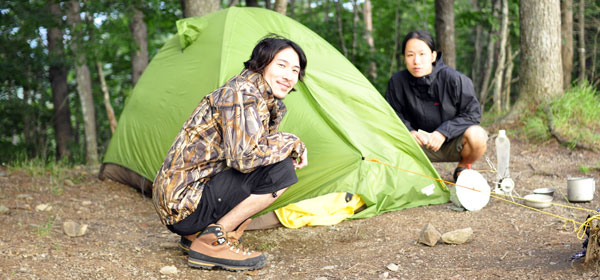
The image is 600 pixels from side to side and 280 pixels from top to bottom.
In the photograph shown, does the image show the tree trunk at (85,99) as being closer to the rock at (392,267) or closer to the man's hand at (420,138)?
the man's hand at (420,138)

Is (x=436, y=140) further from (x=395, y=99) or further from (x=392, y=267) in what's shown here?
(x=392, y=267)

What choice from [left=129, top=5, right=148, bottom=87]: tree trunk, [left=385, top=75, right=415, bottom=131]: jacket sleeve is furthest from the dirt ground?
[left=129, top=5, right=148, bottom=87]: tree trunk

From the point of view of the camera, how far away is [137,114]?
15.1ft

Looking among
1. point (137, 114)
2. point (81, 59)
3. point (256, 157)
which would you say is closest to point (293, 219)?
point (256, 157)

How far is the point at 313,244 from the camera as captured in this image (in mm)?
3170

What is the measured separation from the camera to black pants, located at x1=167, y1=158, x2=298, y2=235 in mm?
2672

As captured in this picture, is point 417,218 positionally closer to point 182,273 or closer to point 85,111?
point 182,273

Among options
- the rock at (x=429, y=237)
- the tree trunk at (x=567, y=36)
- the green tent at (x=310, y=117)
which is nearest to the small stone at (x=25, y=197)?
the green tent at (x=310, y=117)

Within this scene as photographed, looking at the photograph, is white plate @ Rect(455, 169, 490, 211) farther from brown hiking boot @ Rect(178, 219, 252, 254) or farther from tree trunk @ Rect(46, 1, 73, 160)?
tree trunk @ Rect(46, 1, 73, 160)

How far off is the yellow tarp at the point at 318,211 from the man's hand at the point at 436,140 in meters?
0.79

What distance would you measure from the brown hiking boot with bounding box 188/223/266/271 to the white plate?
155cm

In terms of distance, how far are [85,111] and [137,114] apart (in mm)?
5365

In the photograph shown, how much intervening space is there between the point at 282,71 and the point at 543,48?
4.71 m

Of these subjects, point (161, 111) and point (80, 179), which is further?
point (80, 179)
